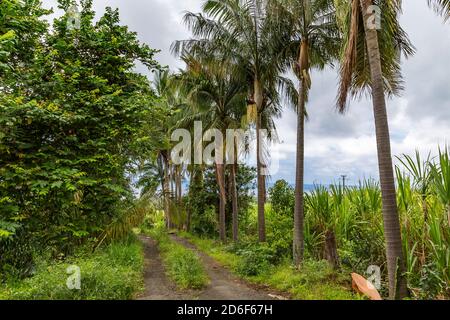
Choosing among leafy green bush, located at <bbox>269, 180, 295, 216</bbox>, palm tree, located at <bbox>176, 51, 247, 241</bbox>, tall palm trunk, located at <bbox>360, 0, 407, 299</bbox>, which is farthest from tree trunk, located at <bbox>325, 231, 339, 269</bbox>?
palm tree, located at <bbox>176, 51, 247, 241</bbox>

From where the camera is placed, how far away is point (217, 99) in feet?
47.9

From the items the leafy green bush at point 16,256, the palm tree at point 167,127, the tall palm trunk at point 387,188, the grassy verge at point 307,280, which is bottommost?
the grassy verge at point 307,280

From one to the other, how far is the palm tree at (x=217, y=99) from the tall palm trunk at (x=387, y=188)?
26.0 ft

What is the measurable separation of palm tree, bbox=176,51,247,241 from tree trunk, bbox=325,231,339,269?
264 inches

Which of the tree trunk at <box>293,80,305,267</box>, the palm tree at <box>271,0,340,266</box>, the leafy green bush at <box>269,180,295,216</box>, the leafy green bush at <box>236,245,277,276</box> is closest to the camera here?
the tree trunk at <box>293,80,305,267</box>

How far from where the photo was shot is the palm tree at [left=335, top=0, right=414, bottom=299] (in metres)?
5.18

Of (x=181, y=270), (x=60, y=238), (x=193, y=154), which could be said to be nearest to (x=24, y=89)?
(x=60, y=238)

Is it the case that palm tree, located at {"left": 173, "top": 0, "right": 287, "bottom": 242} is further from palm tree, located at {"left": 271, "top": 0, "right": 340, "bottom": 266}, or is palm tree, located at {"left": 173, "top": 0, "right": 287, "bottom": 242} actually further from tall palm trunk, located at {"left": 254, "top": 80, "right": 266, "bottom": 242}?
palm tree, located at {"left": 271, "top": 0, "right": 340, "bottom": 266}

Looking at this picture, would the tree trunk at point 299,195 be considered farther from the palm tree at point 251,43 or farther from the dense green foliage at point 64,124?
the dense green foliage at point 64,124

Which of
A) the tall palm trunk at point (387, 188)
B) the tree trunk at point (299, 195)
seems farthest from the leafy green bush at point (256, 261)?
the tall palm trunk at point (387, 188)

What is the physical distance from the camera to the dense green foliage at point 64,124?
7.08 m
